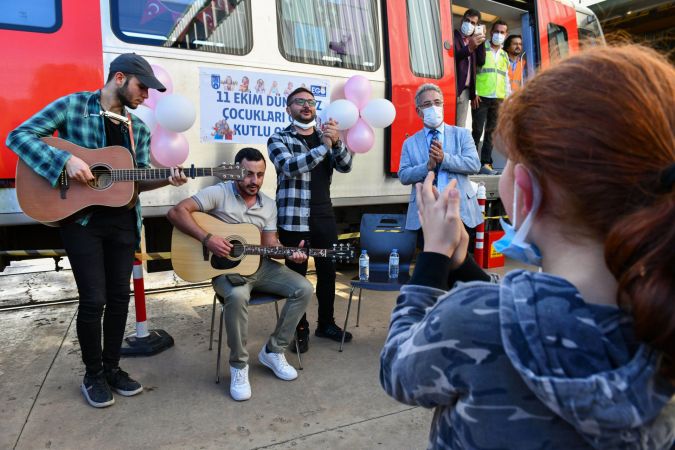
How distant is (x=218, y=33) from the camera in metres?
3.66

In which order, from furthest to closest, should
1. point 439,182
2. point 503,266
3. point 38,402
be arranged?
point 503,266 < point 439,182 < point 38,402

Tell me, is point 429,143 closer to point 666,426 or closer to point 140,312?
point 140,312

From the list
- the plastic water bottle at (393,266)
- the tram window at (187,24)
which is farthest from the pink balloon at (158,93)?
the plastic water bottle at (393,266)

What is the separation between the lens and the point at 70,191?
252cm

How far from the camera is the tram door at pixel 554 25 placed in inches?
224

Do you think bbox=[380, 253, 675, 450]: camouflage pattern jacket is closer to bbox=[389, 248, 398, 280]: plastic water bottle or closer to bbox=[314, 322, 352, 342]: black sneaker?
bbox=[389, 248, 398, 280]: plastic water bottle

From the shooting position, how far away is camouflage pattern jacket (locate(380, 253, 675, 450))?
2.01 ft

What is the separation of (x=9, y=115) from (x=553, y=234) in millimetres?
3410

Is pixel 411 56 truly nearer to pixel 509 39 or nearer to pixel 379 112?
pixel 379 112

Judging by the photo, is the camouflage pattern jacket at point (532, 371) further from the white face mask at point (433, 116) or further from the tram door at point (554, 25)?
the tram door at point (554, 25)

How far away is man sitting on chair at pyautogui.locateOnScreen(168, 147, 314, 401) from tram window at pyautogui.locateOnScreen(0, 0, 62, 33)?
56.6 inches

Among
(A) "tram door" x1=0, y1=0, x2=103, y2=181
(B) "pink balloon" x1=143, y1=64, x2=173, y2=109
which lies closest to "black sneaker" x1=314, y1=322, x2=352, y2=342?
(B) "pink balloon" x1=143, y1=64, x2=173, y2=109

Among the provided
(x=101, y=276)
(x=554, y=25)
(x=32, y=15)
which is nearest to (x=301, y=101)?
(x=101, y=276)

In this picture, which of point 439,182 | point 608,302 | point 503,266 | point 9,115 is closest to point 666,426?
point 608,302
